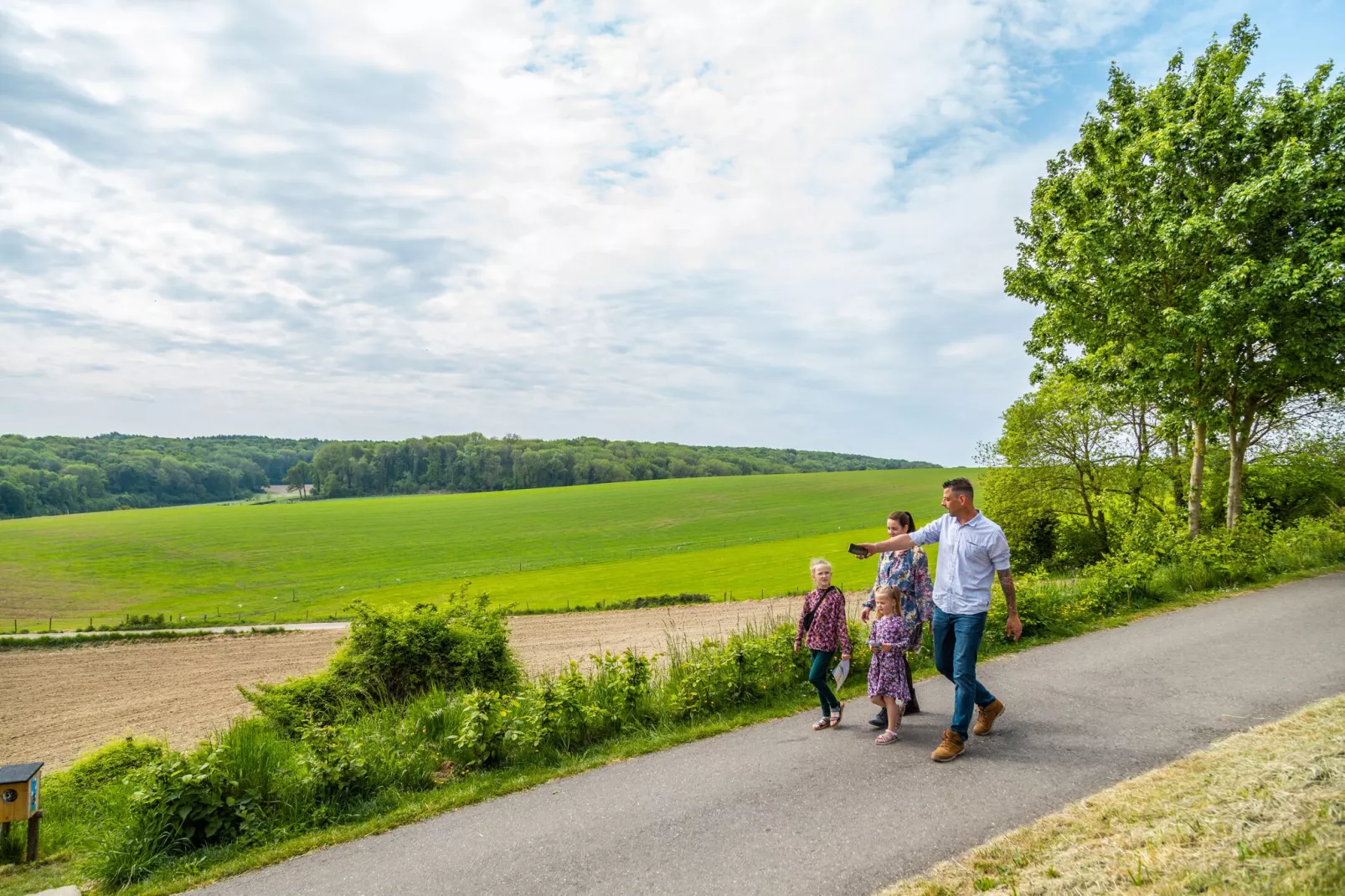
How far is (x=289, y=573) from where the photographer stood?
2365 inches

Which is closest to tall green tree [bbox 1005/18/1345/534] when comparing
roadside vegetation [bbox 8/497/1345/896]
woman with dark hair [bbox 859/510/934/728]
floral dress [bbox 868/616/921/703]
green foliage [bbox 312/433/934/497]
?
roadside vegetation [bbox 8/497/1345/896]

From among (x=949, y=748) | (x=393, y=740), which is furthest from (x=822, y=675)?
(x=393, y=740)

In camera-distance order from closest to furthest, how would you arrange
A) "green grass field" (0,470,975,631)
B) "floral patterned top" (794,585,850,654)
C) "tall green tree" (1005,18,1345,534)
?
"floral patterned top" (794,585,850,654)
"tall green tree" (1005,18,1345,534)
"green grass field" (0,470,975,631)

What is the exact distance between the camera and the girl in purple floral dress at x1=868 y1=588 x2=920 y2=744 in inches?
265

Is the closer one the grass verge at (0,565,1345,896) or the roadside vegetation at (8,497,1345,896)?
the grass verge at (0,565,1345,896)

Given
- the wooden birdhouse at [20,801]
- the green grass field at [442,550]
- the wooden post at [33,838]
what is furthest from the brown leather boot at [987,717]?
the green grass field at [442,550]

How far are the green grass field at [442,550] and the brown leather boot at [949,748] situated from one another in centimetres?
3096

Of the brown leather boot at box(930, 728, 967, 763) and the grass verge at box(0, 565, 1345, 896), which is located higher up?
the brown leather boot at box(930, 728, 967, 763)

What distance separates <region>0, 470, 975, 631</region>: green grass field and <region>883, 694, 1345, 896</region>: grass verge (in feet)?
105

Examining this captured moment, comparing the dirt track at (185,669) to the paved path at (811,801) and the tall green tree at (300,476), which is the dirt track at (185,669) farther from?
the tall green tree at (300,476)

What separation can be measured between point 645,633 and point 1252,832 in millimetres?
25009

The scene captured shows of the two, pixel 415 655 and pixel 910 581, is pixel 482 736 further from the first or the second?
pixel 415 655

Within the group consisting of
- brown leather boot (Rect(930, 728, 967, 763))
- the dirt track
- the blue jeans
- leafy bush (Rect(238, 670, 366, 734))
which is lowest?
the dirt track

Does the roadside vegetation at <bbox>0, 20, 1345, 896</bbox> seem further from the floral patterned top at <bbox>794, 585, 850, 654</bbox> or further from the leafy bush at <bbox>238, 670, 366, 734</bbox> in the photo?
the floral patterned top at <bbox>794, 585, 850, 654</bbox>
